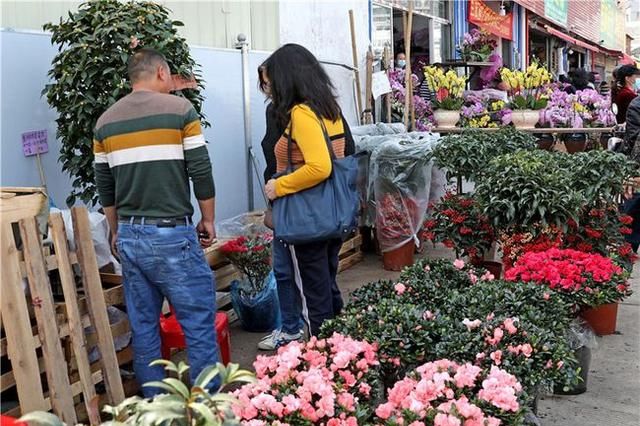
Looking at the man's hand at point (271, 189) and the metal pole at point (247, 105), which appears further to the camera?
the metal pole at point (247, 105)

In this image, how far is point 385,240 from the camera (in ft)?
21.0

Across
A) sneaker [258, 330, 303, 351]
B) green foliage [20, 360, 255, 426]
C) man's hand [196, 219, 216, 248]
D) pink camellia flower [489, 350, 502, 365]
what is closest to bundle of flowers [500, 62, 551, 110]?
sneaker [258, 330, 303, 351]

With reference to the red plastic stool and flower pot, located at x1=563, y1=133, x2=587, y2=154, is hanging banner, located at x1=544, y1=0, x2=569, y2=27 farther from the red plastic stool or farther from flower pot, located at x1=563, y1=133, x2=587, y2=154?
→ the red plastic stool

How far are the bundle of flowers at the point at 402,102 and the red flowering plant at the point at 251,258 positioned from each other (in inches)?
144

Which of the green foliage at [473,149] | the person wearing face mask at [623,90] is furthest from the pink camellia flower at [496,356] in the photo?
the person wearing face mask at [623,90]

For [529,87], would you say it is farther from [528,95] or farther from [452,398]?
[452,398]

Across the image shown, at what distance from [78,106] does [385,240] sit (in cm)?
324

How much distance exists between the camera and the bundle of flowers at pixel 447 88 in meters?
7.55

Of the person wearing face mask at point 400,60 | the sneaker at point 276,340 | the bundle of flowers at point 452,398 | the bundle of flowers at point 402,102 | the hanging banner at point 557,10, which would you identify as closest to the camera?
the bundle of flowers at point 452,398

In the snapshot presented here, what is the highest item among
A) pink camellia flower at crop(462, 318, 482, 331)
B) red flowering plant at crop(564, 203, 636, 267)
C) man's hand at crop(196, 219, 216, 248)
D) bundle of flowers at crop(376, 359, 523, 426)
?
man's hand at crop(196, 219, 216, 248)

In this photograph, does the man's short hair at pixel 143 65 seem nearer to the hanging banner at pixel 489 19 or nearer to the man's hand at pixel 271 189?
the man's hand at pixel 271 189

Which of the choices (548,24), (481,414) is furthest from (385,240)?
(548,24)

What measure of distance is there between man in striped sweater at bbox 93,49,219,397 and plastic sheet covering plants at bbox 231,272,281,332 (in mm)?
1344

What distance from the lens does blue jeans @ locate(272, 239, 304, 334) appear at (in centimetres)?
410
